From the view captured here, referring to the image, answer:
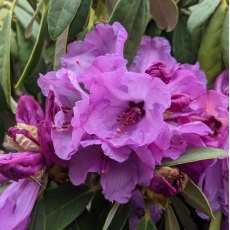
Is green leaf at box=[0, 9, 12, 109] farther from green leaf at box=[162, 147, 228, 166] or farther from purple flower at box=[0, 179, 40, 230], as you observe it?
green leaf at box=[162, 147, 228, 166]

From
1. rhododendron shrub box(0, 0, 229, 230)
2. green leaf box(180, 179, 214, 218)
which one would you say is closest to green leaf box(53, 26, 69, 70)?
rhododendron shrub box(0, 0, 229, 230)

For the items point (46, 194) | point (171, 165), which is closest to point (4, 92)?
point (46, 194)

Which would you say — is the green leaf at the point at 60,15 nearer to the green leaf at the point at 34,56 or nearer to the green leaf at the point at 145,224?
the green leaf at the point at 34,56

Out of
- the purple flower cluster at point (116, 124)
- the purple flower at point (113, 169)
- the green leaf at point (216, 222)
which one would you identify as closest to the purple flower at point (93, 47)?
the purple flower cluster at point (116, 124)

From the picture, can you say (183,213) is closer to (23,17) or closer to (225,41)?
(225,41)

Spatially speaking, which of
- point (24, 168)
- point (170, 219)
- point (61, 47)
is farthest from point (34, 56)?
point (170, 219)
